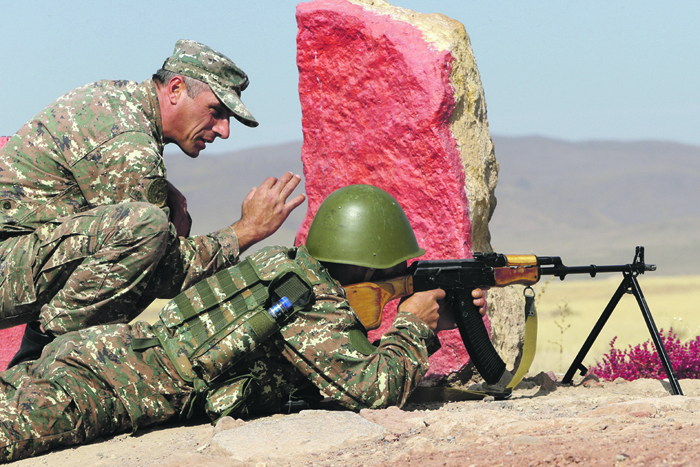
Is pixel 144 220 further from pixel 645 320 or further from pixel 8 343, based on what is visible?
pixel 645 320

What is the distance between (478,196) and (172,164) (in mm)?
114806

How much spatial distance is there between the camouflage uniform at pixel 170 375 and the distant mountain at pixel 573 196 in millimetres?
36723

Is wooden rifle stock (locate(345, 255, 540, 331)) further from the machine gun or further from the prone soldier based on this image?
the prone soldier

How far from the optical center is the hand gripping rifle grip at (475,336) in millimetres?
4270

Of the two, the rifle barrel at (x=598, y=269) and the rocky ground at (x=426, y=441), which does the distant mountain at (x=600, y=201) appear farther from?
the rocky ground at (x=426, y=441)

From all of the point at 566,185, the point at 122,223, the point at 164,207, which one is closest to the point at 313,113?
the point at 164,207

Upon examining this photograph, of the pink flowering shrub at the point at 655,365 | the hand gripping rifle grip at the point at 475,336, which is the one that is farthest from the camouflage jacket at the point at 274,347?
the pink flowering shrub at the point at 655,365

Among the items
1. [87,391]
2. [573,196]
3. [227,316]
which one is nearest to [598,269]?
[227,316]

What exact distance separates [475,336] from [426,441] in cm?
159

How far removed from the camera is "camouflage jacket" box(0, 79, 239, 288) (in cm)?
415

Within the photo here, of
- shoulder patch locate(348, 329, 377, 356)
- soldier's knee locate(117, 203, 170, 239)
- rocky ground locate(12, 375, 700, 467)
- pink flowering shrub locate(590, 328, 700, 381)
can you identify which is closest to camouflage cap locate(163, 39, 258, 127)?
soldier's knee locate(117, 203, 170, 239)

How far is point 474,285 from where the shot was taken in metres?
4.31

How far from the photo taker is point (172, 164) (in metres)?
116

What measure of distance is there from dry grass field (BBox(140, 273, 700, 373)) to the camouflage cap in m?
3.20
